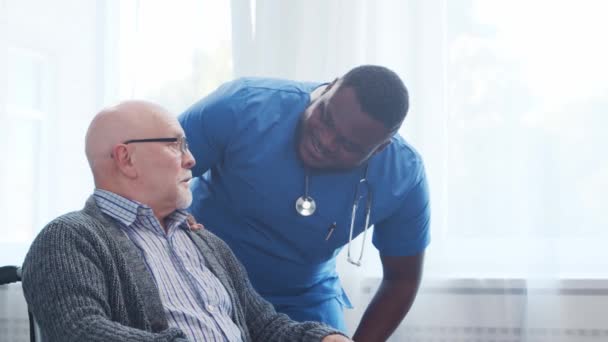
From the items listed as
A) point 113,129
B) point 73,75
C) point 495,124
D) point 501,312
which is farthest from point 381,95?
point 73,75

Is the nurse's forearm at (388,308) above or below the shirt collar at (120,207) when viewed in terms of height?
below

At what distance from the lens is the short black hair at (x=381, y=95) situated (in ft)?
5.23

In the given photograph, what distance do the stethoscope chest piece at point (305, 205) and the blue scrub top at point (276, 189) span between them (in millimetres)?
14

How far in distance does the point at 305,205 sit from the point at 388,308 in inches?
15.7

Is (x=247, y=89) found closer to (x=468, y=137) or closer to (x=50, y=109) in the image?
(x=468, y=137)

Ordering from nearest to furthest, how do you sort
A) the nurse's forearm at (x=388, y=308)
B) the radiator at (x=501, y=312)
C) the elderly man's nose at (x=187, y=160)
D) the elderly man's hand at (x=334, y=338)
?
1. the elderly man's hand at (x=334, y=338)
2. the elderly man's nose at (x=187, y=160)
3. the nurse's forearm at (x=388, y=308)
4. the radiator at (x=501, y=312)

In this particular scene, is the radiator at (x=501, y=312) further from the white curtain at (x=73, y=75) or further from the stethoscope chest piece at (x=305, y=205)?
the white curtain at (x=73, y=75)

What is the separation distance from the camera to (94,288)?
4.09 ft

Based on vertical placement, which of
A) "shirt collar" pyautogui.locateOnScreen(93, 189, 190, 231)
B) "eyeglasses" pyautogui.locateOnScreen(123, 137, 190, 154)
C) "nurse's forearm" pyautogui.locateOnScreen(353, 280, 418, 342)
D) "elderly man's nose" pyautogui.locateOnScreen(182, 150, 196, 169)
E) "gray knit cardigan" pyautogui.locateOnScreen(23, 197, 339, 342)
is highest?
"eyeglasses" pyautogui.locateOnScreen(123, 137, 190, 154)

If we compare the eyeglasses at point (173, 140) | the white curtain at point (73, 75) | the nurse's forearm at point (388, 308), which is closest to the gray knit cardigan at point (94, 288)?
the eyeglasses at point (173, 140)

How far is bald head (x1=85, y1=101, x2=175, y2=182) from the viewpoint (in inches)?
57.2

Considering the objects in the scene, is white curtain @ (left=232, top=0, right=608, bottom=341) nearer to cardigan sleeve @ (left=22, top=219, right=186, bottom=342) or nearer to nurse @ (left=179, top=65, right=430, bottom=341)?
nurse @ (left=179, top=65, right=430, bottom=341)

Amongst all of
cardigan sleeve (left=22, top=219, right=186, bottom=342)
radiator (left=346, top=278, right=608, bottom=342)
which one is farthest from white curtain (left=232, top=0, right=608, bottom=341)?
cardigan sleeve (left=22, top=219, right=186, bottom=342)

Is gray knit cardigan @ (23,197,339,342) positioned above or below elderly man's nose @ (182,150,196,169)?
below
